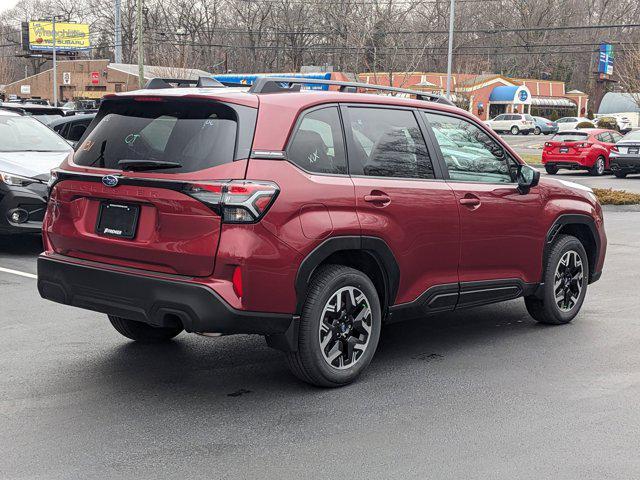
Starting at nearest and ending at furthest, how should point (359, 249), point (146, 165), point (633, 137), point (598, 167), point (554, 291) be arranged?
point (146, 165), point (359, 249), point (554, 291), point (633, 137), point (598, 167)

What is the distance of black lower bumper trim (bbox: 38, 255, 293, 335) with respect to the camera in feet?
15.7

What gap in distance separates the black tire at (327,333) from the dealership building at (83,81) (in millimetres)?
75037

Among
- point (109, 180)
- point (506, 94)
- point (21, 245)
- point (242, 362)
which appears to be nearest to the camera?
point (109, 180)

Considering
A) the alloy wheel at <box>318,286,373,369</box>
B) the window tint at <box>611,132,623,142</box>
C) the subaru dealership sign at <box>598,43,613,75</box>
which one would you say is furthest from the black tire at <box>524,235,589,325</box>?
the subaru dealership sign at <box>598,43,613,75</box>

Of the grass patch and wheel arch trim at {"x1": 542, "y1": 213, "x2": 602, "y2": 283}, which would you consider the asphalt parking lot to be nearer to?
wheel arch trim at {"x1": 542, "y1": 213, "x2": 602, "y2": 283}

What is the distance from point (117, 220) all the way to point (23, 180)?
5.83 metres

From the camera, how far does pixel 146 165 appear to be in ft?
16.7

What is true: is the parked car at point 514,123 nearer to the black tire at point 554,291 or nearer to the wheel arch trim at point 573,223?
the wheel arch trim at point 573,223

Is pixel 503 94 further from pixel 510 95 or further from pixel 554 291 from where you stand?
pixel 554 291

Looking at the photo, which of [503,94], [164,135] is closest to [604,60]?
[503,94]

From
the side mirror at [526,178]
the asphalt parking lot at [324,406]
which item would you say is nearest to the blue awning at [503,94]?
the asphalt parking lot at [324,406]

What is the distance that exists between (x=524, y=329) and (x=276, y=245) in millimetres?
3079

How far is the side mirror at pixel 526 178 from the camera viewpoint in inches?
261

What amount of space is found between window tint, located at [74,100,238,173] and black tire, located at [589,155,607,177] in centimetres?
2644
